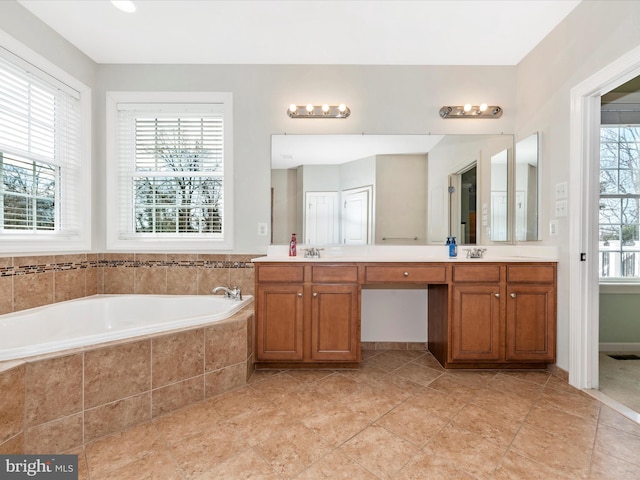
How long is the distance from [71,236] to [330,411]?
2.47 m

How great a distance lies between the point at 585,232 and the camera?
6.40 feet

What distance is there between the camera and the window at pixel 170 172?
267 cm

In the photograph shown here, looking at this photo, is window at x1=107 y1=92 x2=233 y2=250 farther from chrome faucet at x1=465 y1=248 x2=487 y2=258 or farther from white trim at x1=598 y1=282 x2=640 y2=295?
white trim at x1=598 y1=282 x2=640 y2=295

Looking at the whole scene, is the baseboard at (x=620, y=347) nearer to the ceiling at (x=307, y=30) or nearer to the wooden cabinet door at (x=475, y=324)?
the wooden cabinet door at (x=475, y=324)

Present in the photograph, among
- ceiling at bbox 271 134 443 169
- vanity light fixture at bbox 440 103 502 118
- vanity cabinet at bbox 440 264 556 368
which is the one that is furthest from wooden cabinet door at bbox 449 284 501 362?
vanity light fixture at bbox 440 103 502 118

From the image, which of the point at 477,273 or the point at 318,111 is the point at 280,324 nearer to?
the point at 477,273

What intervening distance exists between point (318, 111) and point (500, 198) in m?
1.78

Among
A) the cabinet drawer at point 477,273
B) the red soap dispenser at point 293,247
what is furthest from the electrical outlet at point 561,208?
the red soap dispenser at point 293,247

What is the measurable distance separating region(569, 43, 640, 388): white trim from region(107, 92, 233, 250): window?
8.59 feet

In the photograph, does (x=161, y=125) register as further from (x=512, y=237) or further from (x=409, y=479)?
(x=512, y=237)

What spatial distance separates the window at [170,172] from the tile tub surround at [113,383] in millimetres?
1068

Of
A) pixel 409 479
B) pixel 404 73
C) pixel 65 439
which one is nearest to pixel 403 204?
pixel 404 73

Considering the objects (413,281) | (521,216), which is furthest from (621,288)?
(413,281)

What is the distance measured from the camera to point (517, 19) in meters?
2.10
